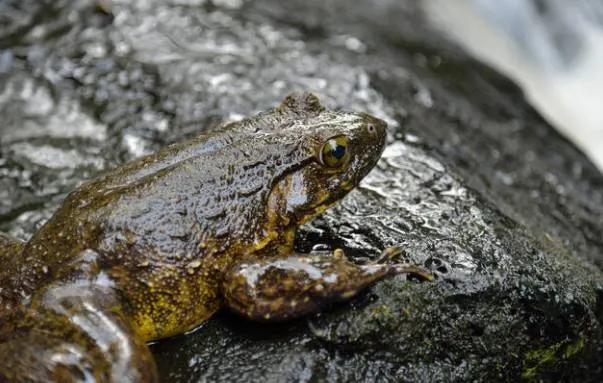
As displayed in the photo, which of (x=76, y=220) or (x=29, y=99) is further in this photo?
(x=29, y=99)

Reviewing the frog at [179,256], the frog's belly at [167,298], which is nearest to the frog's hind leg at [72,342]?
the frog at [179,256]

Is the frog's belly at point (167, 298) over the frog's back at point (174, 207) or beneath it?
beneath

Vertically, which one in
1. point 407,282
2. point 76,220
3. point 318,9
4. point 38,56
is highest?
point 407,282

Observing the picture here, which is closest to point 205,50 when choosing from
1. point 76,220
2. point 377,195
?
point 377,195

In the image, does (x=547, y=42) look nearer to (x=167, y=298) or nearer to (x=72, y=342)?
(x=167, y=298)

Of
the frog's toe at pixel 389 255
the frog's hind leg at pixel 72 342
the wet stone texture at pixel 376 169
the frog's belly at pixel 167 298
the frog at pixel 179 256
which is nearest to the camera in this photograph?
the frog's hind leg at pixel 72 342

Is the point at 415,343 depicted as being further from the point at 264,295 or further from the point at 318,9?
the point at 318,9

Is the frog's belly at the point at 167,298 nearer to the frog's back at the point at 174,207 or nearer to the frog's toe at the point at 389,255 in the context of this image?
the frog's back at the point at 174,207
